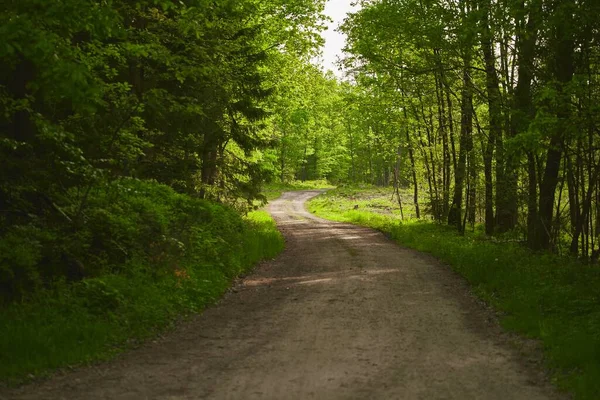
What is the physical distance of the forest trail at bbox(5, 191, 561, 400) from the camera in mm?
6312

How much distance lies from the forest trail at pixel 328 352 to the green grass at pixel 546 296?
0.40 meters

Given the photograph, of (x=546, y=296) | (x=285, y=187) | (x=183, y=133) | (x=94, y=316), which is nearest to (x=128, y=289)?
(x=94, y=316)

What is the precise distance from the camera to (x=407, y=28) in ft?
56.2

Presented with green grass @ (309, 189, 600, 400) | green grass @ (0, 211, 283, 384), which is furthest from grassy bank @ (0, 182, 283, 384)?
green grass @ (309, 189, 600, 400)

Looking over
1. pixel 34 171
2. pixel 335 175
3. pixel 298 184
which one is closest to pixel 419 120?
pixel 34 171

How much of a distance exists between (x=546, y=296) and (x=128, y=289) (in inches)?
305

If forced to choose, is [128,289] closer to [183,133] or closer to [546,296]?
[546,296]

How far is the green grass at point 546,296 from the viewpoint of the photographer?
23.6ft

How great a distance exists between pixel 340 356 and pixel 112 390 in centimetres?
304

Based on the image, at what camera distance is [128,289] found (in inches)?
382

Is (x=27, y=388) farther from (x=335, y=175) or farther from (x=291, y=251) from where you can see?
(x=335, y=175)

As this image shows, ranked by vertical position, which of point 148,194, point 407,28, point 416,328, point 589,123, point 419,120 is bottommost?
point 416,328

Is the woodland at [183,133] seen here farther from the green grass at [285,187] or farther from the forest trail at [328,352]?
the green grass at [285,187]

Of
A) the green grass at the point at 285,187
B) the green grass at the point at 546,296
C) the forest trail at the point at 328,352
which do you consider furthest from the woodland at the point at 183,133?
the green grass at the point at 285,187
